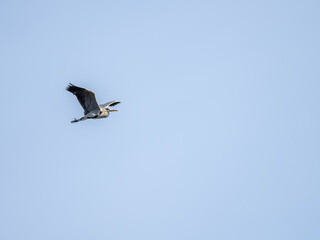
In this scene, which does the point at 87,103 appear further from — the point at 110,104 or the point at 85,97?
the point at 110,104

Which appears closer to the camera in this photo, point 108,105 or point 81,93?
point 81,93

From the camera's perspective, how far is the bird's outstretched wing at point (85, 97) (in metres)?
62.1

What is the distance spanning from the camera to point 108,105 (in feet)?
222

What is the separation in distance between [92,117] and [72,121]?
6.09ft

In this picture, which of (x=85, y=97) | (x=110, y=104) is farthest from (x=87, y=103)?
Answer: (x=110, y=104)

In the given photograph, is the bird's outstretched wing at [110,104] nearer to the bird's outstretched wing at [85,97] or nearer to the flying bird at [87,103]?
the flying bird at [87,103]

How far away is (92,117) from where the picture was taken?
6506 cm

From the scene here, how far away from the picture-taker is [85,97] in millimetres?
63625

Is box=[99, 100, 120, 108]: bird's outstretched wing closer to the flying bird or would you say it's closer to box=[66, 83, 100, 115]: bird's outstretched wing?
the flying bird

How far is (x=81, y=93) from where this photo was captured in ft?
207

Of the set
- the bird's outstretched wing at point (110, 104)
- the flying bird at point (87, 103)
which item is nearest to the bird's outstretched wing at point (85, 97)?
the flying bird at point (87, 103)

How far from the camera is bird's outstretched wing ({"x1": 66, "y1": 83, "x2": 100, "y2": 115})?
204ft

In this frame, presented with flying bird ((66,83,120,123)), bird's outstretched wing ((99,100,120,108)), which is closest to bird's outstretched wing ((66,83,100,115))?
flying bird ((66,83,120,123))

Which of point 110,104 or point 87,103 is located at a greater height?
point 110,104
